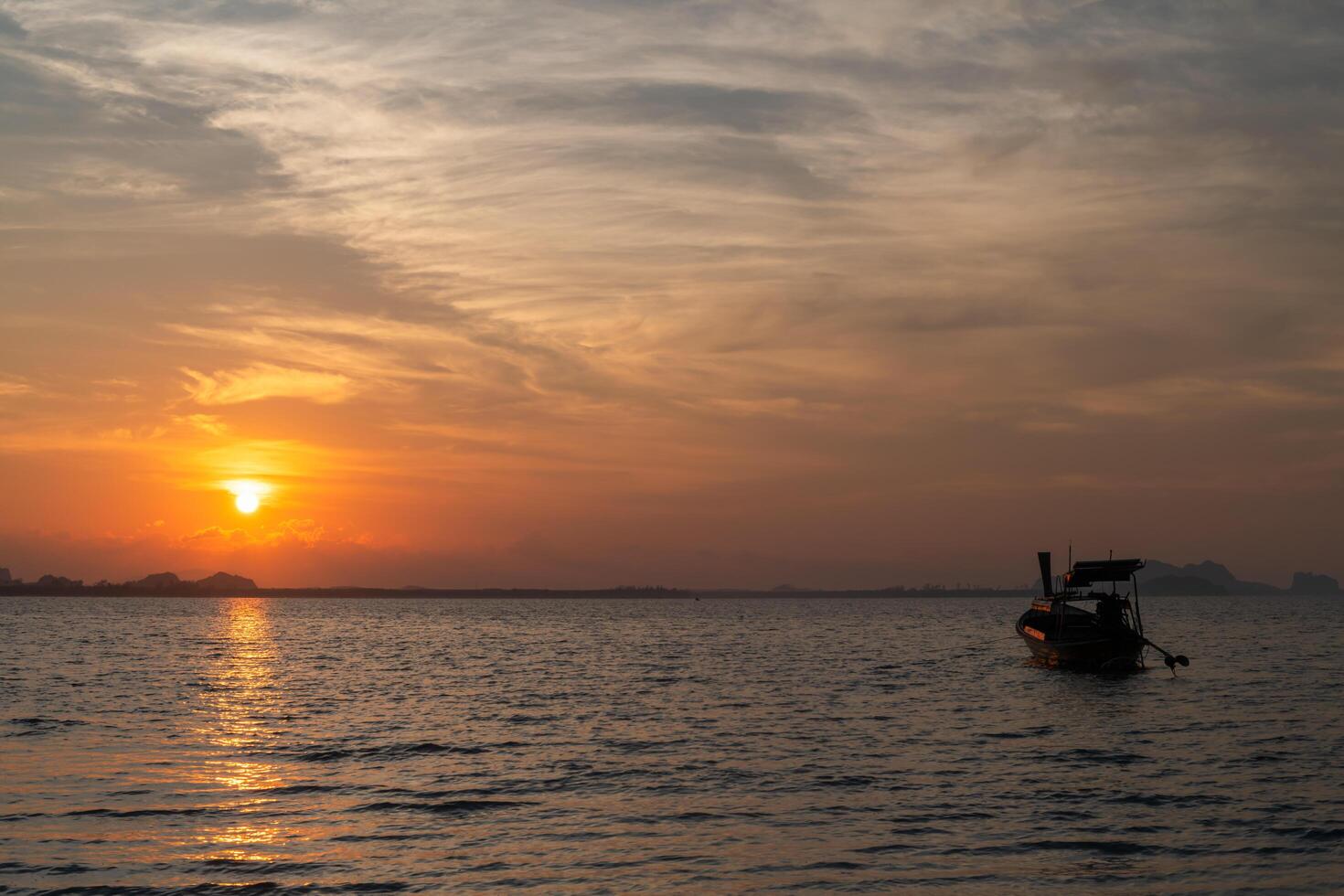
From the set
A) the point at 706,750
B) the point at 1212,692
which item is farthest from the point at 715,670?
the point at 706,750

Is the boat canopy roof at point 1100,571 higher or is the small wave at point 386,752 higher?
the boat canopy roof at point 1100,571

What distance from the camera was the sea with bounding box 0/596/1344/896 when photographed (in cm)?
2542

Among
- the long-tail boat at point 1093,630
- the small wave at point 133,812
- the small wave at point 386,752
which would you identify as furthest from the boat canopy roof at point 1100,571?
the small wave at point 133,812

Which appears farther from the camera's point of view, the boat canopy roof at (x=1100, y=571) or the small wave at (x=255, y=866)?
the boat canopy roof at (x=1100, y=571)

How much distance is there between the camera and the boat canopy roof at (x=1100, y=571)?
77250mm

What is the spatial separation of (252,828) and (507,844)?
7.16m

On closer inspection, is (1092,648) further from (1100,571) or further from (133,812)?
(133,812)

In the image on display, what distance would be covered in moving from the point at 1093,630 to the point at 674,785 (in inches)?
2080

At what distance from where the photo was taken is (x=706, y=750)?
4350cm

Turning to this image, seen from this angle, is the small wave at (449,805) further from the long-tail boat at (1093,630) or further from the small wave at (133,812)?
the long-tail boat at (1093,630)

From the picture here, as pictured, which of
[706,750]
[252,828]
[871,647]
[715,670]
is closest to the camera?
[252,828]

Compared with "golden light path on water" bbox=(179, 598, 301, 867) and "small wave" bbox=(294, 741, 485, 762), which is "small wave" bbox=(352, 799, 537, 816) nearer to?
"golden light path on water" bbox=(179, 598, 301, 867)

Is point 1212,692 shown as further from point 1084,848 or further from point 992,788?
point 1084,848

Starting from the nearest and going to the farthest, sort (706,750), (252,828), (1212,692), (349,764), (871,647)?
(252,828) < (349,764) < (706,750) < (1212,692) < (871,647)
